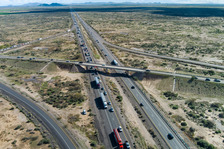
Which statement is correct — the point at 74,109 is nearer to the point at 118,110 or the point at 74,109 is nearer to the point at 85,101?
the point at 85,101

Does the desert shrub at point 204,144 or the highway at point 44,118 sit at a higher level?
the highway at point 44,118

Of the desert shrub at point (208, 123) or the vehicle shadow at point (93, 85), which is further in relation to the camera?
the vehicle shadow at point (93, 85)

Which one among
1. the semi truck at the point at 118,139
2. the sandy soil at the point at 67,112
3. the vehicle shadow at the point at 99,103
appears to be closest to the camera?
the semi truck at the point at 118,139

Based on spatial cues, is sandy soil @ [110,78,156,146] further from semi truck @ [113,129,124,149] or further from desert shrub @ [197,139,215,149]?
desert shrub @ [197,139,215,149]

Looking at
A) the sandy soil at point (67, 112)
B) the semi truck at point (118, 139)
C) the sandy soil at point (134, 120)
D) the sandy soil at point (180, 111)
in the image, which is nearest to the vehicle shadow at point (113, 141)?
the semi truck at point (118, 139)

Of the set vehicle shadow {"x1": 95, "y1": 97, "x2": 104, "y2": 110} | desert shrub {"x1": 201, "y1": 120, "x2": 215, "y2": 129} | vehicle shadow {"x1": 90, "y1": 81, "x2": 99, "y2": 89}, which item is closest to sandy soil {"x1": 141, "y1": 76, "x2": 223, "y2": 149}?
desert shrub {"x1": 201, "y1": 120, "x2": 215, "y2": 129}

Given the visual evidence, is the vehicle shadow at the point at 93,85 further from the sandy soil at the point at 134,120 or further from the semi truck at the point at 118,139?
the semi truck at the point at 118,139

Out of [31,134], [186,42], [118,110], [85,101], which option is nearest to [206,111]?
[118,110]
